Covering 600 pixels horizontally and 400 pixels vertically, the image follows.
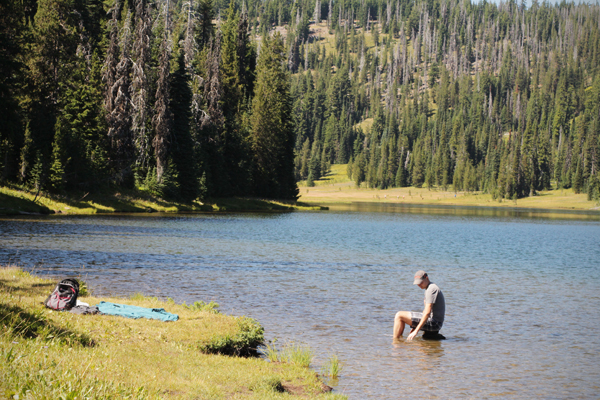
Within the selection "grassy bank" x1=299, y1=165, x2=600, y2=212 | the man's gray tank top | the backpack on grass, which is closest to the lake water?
the man's gray tank top

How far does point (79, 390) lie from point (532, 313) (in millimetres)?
16498

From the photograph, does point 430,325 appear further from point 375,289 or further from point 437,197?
point 437,197

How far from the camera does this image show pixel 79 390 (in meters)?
6.27

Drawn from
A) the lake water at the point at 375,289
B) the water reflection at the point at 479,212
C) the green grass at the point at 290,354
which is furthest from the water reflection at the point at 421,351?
the water reflection at the point at 479,212

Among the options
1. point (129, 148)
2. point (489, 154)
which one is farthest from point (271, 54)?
point (489, 154)

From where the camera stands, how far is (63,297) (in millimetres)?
12711

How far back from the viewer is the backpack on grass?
12.5 metres

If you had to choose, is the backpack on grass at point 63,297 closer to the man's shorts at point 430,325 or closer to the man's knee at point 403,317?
the man's knee at point 403,317

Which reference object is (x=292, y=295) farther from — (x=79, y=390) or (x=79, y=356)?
(x=79, y=390)

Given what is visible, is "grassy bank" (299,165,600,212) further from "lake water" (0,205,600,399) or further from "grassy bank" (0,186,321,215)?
"lake water" (0,205,600,399)

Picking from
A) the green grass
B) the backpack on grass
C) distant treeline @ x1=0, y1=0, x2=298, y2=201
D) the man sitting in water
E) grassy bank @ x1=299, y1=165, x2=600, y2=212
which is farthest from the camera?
grassy bank @ x1=299, y1=165, x2=600, y2=212

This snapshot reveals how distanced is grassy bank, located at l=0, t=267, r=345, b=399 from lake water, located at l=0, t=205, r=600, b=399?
1647mm

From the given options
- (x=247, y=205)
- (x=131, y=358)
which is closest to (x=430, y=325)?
(x=131, y=358)

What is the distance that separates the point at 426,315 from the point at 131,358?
8.11 m
